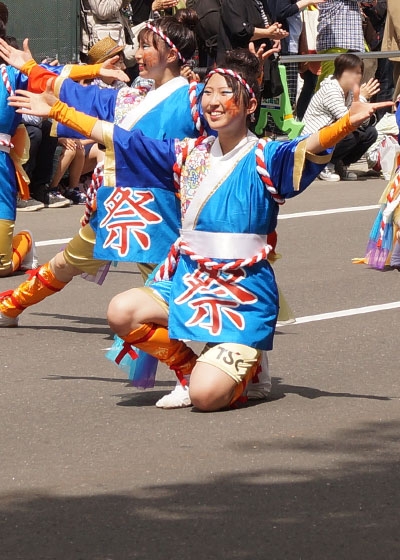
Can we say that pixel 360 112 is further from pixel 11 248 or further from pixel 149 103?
pixel 11 248

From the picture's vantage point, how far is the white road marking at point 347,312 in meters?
7.39

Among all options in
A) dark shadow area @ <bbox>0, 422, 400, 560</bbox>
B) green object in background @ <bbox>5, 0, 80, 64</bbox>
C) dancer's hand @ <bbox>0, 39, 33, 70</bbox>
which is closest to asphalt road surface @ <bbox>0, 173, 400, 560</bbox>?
dark shadow area @ <bbox>0, 422, 400, 560</bbox>

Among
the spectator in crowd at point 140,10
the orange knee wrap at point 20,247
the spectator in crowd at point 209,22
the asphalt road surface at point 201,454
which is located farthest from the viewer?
the spectator in crowd at point 140,10

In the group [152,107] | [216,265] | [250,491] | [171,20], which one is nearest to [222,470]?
[250,491]

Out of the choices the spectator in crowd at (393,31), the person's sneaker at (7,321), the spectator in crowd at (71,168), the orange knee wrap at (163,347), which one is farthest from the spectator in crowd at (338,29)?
the orange knee wrap at (163,347)

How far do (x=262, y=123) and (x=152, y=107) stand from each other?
23.0 feet

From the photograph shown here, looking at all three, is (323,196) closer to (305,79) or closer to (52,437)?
(305,79)

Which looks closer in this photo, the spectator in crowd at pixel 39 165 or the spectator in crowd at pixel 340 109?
the spectator in crowd at pixel 39 165

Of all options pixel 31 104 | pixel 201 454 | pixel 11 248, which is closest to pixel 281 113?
pixel 11 248

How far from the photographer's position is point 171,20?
6691 millimetres

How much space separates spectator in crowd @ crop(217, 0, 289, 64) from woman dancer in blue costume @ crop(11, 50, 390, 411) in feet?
20.9

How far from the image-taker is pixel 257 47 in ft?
40.4

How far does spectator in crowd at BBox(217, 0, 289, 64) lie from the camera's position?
38.9 ft

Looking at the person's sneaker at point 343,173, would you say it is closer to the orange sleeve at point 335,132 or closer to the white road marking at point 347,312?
the white road marking at point 347,312
